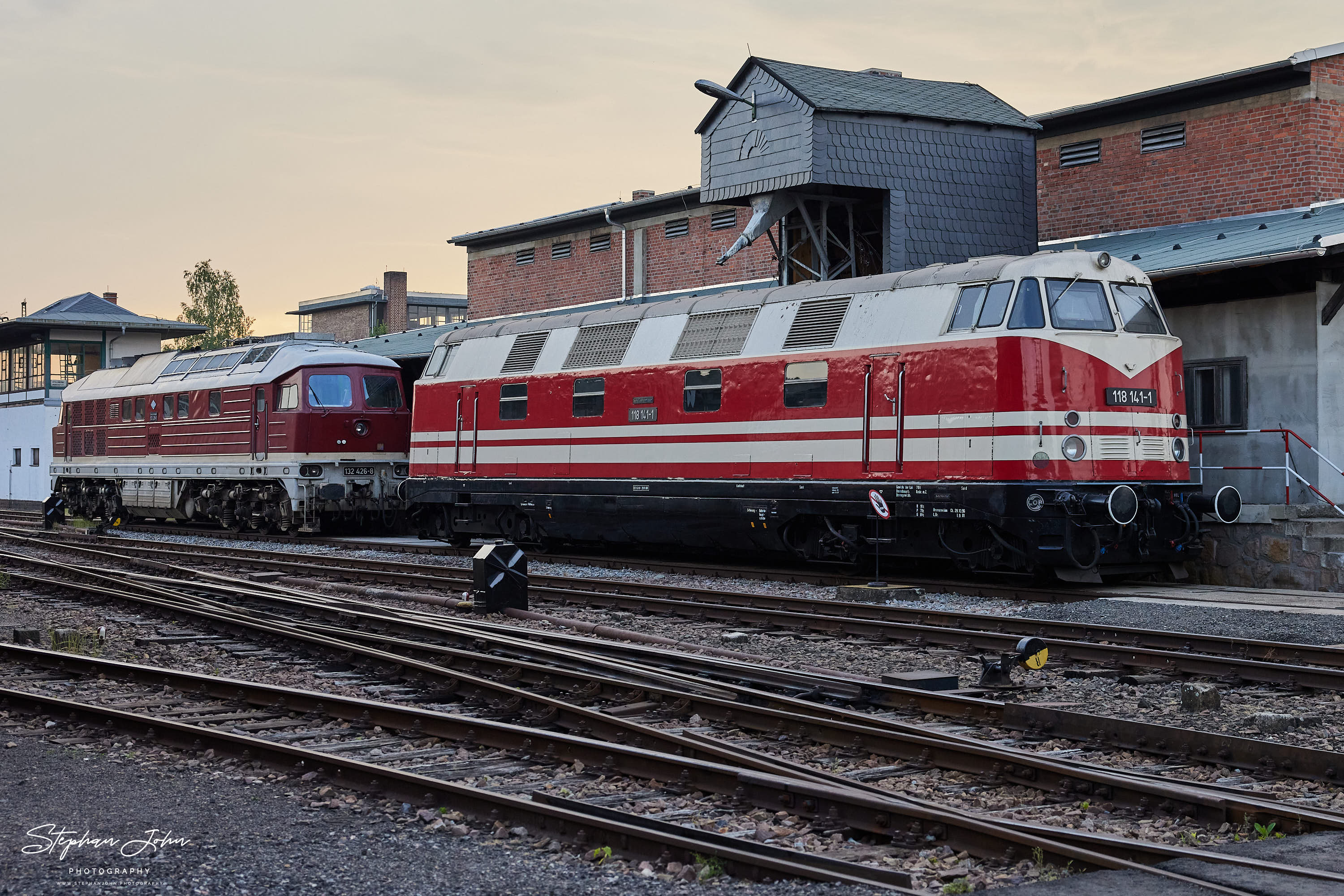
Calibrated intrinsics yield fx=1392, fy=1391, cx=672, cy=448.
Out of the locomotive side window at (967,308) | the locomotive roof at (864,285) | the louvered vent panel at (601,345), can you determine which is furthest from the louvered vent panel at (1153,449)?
the louvered vent panel at (601,345)

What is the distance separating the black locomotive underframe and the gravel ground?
9530 millimetres

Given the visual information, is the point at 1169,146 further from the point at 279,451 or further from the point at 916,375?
the point at 279,451

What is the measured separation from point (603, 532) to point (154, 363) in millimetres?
15402

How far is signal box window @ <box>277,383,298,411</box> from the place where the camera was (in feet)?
83.3

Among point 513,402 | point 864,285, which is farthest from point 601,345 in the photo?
point 864,285

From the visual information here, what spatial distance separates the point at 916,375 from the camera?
15.5m

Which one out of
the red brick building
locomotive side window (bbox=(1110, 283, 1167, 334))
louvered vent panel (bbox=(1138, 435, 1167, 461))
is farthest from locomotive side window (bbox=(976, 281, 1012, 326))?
the red brick building

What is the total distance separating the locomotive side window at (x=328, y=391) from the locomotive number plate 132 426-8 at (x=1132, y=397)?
602 inches

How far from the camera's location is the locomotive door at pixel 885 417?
1564cm

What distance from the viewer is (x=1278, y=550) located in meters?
16.2

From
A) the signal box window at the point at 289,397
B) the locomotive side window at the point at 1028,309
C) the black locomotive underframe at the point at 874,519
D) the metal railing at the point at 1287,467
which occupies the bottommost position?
the black locomotive underframe at the point at 874,519

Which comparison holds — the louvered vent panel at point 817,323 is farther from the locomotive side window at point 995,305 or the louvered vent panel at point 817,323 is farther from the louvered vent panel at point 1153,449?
the louvered vent panel at point 1153,449

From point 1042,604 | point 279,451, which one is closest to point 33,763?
point 1042,604

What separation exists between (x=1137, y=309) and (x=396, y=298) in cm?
6378
